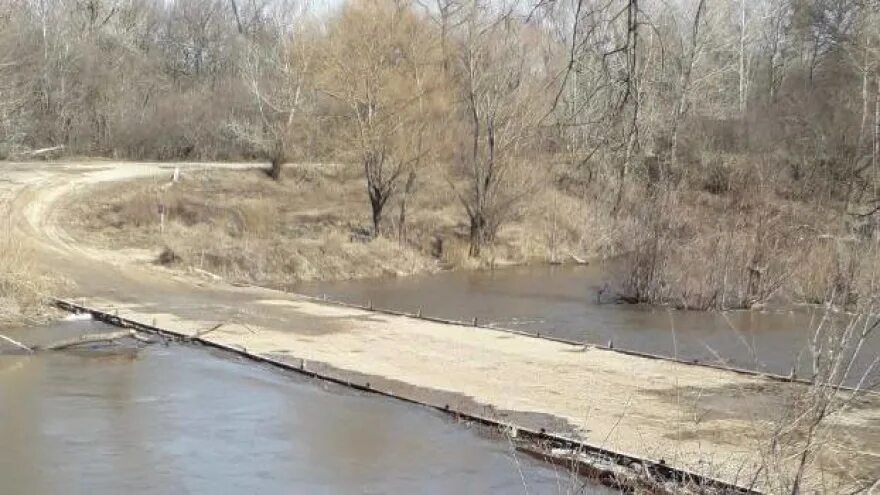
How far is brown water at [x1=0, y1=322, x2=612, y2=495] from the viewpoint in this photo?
981cm

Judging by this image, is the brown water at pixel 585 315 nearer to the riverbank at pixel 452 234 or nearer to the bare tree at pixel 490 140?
the riverbank at pixel 452 234

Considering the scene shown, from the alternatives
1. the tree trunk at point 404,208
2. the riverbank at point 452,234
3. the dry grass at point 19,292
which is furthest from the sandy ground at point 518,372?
the tree trunk at point 404,208

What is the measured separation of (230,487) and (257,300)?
1116 centimetres

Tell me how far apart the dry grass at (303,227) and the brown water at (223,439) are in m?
12.2

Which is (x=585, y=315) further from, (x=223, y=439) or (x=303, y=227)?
(x=303, y=227)

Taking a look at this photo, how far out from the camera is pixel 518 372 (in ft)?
46.4

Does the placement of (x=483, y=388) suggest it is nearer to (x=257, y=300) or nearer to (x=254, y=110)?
(x=257, y=300)

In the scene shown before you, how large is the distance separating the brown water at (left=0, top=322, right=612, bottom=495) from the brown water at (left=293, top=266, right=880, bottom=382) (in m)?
5.75

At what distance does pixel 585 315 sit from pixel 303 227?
13.1m

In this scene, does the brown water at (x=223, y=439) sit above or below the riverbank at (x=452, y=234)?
below

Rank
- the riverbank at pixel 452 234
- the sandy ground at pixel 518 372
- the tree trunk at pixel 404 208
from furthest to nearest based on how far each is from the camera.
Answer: the tree trunk at pixel 404 208 < the riverbank at pixel 452 234 < the sandy ground at pixel 518 372

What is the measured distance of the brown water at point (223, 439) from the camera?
32.2ft

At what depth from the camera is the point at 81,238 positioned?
90.7 feet

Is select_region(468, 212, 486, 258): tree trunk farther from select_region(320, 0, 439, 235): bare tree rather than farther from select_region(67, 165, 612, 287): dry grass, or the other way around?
select_region(320, 0, 439, 235): bare tree
